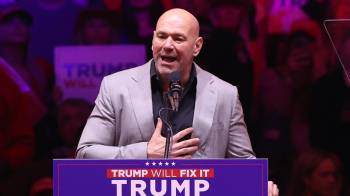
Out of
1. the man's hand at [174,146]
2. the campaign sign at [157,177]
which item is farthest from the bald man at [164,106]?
the campaign sign at [157,177]

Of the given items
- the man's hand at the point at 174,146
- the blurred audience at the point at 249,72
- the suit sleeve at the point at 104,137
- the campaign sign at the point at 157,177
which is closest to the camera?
the campaign sign at the point at 157,177

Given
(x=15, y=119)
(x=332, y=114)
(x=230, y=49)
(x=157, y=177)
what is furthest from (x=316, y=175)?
(x=157, y=177)

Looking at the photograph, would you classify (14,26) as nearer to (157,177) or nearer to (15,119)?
(15,119)

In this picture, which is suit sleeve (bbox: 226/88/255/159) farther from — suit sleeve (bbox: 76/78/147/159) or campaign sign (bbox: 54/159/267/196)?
campaign sign (bbox: 54/159/267/196)

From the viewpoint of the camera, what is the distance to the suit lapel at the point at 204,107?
2969 millimetres

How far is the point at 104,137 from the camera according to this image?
2.94 m

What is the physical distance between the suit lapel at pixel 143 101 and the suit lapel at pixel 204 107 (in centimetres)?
16

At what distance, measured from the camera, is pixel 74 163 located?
2.44 m

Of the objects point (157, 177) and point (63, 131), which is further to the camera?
point (63, 131)

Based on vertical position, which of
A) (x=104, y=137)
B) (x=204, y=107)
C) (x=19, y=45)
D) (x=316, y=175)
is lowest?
(x=316, y=175)

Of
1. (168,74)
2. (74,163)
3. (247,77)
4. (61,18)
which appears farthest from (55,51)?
(74,163)

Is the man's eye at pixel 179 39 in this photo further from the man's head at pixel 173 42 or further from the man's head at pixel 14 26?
the man's head at pixel 14 26

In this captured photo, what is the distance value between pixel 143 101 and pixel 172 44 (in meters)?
0.23

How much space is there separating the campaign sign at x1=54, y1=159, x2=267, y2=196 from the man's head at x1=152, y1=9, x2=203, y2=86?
59 centimetres
